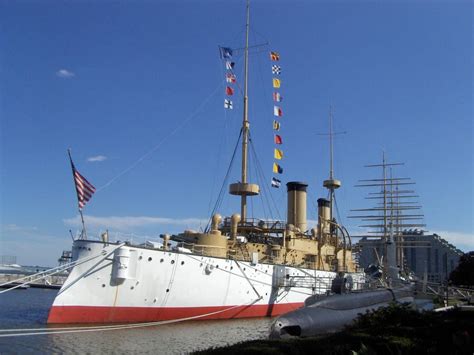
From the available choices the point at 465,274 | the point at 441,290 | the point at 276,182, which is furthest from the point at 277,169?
the point at 465,274

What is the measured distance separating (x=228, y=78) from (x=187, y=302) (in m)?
17.2

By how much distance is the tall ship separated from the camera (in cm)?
2331

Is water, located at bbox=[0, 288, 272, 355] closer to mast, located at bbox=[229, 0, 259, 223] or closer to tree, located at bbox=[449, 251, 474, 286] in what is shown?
mast, located at bbox=[229, 0, 259, 223]

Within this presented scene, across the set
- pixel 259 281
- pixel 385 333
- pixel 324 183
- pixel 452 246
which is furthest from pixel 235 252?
pixel 452 246

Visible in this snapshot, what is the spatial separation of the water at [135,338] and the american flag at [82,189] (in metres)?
5.89

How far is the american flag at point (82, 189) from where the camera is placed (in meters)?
23.4

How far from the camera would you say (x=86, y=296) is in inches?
906

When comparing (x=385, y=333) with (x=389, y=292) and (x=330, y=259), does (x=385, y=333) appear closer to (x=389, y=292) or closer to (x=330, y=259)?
(x=389, y=292)

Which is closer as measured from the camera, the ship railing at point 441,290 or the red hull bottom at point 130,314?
the red hull bottom at point 130,314

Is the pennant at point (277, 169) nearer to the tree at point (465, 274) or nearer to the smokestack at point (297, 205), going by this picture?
the smokestack at point (297, 205)

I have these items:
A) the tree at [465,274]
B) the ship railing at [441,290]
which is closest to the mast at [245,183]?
the ship railing at [441,290]

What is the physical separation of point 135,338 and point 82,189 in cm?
742

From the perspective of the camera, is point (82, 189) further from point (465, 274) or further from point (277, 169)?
point (465, 274)

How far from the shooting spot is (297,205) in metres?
42.9
